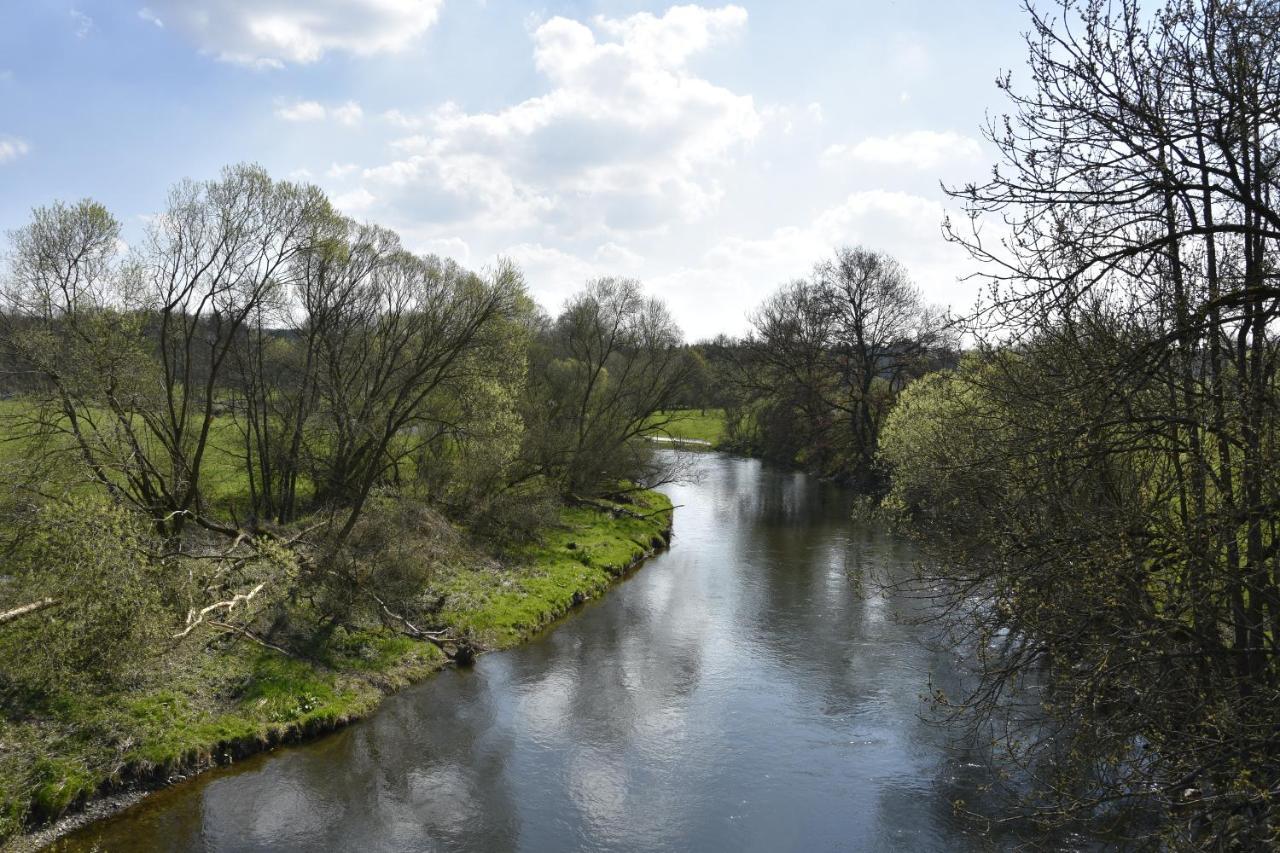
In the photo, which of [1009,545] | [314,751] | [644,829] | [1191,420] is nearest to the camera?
[1191,420]

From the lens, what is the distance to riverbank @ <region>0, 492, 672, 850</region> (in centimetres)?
1255

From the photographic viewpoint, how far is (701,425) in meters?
87.2

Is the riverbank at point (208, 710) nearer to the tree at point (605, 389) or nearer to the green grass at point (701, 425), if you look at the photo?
the tree at point (605, 389)

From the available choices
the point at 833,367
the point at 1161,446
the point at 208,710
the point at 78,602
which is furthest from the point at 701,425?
the point at 1161,446

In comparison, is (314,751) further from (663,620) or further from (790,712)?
(663,620)

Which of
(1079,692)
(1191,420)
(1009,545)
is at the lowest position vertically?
(1079,692)

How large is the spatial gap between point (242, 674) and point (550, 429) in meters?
22.9

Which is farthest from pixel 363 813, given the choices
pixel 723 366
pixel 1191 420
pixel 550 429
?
pixel 723 366

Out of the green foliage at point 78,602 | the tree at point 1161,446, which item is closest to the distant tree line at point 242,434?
the green foliage at point 78,602

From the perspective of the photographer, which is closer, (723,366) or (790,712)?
(790,712)

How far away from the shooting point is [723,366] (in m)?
66.4

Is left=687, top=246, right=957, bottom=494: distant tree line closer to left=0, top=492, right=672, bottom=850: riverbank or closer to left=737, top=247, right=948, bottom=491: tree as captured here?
left=737, top=247, right=948, bottom=491: tree

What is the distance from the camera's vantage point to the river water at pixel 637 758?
12945 mm

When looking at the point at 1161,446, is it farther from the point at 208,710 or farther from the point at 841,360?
the point at 841,360
